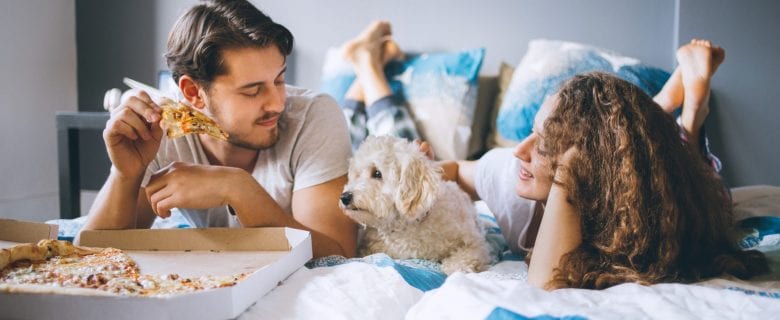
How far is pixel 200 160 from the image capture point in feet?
5.42

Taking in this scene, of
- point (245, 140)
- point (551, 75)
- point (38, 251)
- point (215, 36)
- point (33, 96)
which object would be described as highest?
point (215, 36)

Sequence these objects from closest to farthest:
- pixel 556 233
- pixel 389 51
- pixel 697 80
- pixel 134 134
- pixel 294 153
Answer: pixel 556 233 → pixel 134 134 → pixel 294 153 → pixel 697 80 → pixel 389 51

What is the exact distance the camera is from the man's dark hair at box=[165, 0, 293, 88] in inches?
59.2

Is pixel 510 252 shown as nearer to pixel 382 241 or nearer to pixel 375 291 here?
pixel 382 241

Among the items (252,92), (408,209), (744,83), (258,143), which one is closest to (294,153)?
(258,143)

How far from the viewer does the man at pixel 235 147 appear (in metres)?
1.34

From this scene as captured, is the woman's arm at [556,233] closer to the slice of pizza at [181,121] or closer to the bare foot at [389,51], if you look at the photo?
the slice of pizza at [181,121]

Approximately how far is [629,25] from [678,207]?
1922mm

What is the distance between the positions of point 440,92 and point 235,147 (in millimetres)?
1259

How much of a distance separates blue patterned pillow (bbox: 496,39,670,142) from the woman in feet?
4.06

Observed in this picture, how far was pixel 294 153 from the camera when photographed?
1595mm

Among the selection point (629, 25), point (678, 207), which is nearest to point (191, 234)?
point (678, 207)

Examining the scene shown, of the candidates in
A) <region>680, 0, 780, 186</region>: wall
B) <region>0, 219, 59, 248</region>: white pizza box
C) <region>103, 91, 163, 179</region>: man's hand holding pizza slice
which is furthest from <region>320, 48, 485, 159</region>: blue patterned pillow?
<region>0, 219, 59, 248</region>: white pizza box

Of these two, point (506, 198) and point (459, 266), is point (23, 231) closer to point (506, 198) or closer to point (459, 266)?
point (459, 266)
